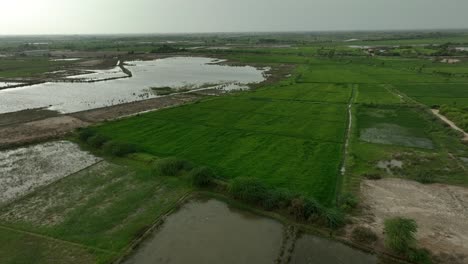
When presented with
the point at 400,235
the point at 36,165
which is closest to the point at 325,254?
the point at 400,235

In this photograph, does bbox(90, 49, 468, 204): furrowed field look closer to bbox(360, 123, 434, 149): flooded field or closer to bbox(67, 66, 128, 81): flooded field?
bbox(360, 123, 434, 149): flooded field

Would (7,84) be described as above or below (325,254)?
above

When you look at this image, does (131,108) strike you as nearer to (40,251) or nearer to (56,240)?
(56,240)

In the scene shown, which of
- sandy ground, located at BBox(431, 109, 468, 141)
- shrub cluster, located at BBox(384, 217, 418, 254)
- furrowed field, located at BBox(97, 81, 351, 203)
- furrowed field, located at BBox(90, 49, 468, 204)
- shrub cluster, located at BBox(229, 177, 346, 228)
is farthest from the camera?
sandy ground, located at BBox(431, 109, 468, 141)

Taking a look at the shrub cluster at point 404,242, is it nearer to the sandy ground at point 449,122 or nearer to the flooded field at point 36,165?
the sandy ground at point 449,122

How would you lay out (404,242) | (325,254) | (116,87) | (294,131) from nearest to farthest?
(404,242), (325,254), (294,131), (116,87)

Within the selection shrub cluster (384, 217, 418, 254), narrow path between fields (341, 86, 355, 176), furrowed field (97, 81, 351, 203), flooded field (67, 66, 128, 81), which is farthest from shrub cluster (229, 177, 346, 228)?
flooded field (67, 66, 128, 81)
